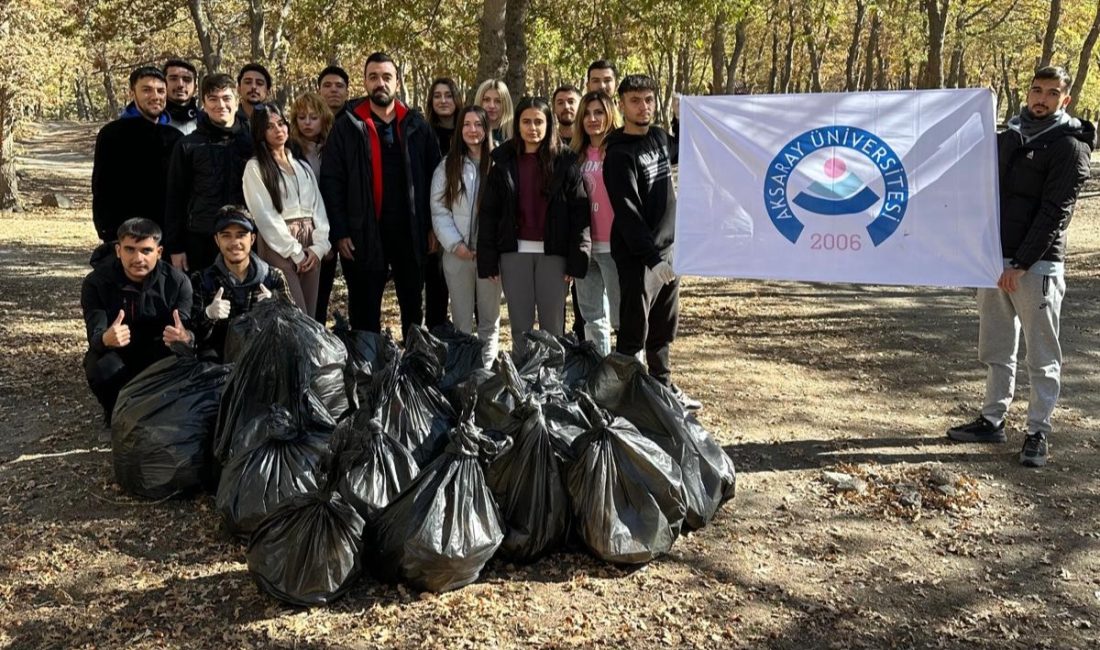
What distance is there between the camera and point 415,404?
14.0 feet

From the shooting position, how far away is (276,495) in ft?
12.5

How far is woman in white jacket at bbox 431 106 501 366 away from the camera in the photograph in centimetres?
540

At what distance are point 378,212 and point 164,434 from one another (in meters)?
1.92

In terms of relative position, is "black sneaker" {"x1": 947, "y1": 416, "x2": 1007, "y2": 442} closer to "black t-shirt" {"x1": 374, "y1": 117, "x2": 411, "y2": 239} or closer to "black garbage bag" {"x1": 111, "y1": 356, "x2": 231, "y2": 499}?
"black t-shirt" {"x1": 374, "y1": 117, "x2": 411, "y2": 239}

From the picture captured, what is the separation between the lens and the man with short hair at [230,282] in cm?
495

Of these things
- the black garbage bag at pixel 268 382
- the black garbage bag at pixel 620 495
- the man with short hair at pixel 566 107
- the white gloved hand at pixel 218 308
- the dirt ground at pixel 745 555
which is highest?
the man with short hair at pixel 566 107

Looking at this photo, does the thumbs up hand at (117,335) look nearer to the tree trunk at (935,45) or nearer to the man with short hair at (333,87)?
the man with short hair at (333,87)

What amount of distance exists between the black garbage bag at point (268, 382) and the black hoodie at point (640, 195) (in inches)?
71.1

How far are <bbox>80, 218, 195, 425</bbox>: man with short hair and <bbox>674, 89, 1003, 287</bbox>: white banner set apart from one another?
2847 mm

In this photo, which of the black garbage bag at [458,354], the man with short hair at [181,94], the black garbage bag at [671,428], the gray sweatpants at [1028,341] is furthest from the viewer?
the man with short hair at [181,94]

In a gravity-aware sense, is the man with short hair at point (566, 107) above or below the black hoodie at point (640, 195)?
above

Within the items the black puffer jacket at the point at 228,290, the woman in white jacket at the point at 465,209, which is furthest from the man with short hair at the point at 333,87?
the black puffer jacket at the point at 228,290

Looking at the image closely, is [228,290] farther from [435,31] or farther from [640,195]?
[435,31]

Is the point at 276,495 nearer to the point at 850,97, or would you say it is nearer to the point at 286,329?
the point at 286,329
